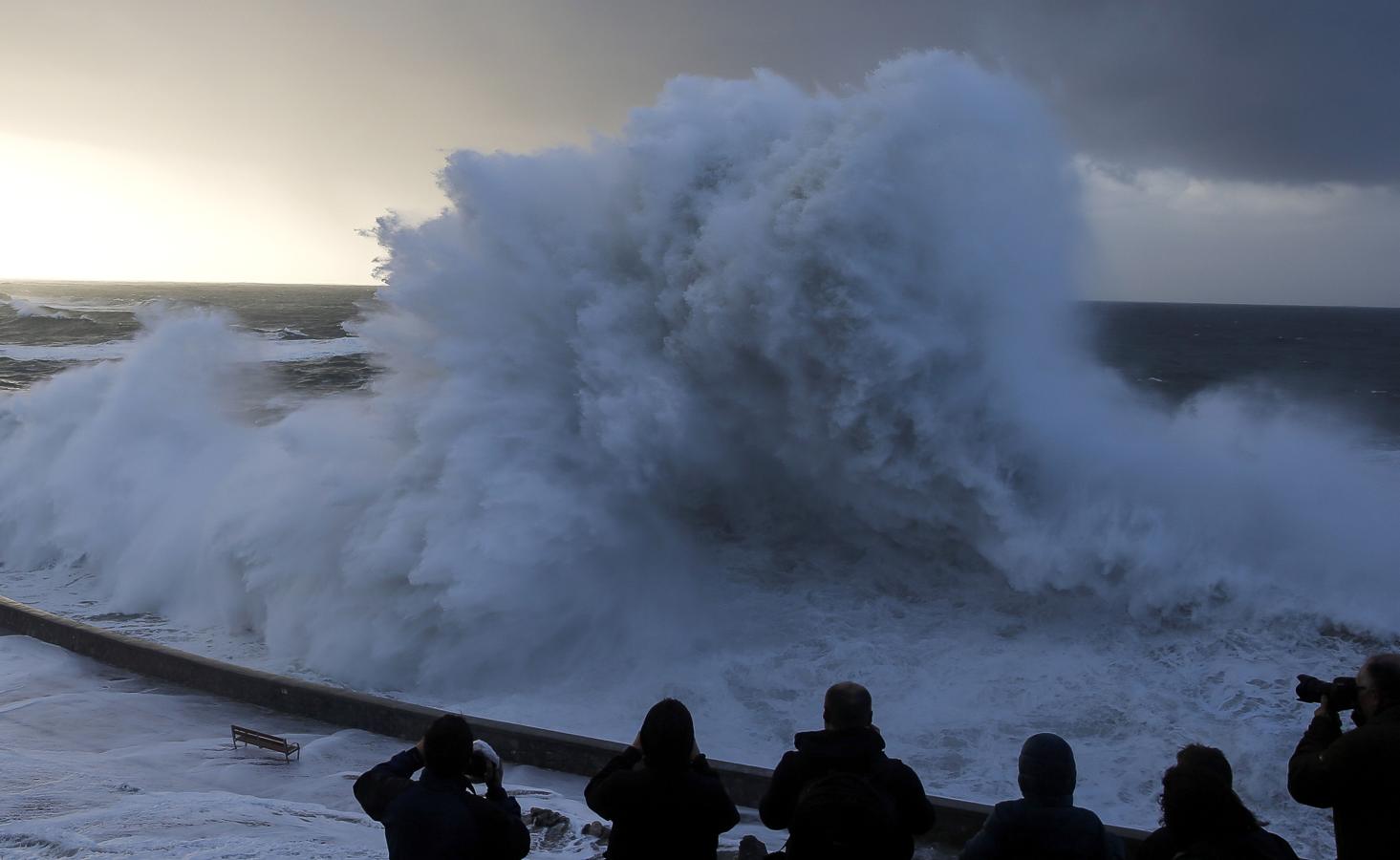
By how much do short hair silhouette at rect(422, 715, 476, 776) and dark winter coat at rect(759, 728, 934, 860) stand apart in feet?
2.81

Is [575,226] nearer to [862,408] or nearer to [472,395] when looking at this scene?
[472,395]

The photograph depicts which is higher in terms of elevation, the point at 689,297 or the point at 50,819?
the point at 689,297

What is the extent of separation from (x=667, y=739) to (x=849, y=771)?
1.71ft

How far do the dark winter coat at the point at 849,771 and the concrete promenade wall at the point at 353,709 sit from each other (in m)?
3.13

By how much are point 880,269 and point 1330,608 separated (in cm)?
499

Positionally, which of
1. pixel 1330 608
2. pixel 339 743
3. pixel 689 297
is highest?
pixel 689 297

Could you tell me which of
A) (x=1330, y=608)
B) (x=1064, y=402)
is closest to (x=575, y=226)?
(x=1064, y=402)

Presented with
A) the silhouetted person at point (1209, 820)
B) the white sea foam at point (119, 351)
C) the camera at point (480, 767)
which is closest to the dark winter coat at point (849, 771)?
the silhouetted person at point (1209, 820)

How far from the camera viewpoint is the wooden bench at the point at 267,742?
6.82 metres

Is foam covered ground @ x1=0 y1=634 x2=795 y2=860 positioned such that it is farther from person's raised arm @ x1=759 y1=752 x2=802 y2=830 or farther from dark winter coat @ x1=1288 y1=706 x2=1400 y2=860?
dark winter coat @ x1=1288 y1=706 x2=1400 y2=860

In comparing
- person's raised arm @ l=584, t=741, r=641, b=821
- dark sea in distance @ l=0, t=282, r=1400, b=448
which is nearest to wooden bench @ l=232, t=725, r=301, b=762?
person's raised arm @ l=584, t=741, r=641, b=821

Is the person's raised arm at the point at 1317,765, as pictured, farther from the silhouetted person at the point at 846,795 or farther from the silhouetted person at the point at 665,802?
the silhouetted person at the point at 665,802

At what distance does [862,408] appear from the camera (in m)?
9.33

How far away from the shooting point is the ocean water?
832cm
